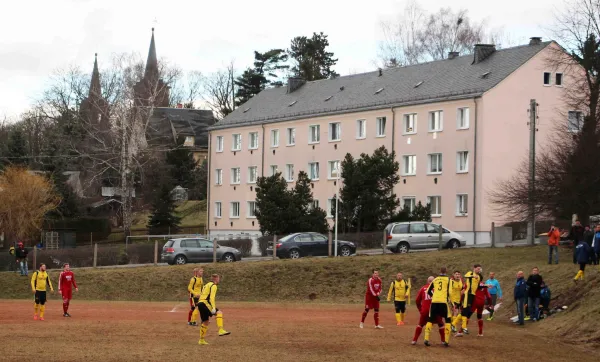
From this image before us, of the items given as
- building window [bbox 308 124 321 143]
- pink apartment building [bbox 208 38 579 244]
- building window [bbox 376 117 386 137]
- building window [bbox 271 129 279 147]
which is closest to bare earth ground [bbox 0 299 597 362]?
pink apartment building [bbox 208 38 579 244]

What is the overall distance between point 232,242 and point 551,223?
1723cm

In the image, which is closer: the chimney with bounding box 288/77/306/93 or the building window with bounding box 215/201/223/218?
the chimney with bounding box 288/77/306/93

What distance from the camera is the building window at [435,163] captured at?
68000mm

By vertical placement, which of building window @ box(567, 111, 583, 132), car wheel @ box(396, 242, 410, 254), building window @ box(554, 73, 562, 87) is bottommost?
car wheel @ box(396, 242, 410, 254)

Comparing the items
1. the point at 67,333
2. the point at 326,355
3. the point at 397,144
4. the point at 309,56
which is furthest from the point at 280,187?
the point at 309,56

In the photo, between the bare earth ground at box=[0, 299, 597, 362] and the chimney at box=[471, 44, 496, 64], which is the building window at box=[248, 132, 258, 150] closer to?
the chimney at box=[471, 44, 496, 64]

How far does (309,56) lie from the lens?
369 ft

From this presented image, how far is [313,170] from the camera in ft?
258

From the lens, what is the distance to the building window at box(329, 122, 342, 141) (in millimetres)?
76188

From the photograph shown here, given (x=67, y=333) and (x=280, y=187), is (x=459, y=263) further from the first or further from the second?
(x=67, y=333)

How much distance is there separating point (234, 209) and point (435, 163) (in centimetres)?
2287

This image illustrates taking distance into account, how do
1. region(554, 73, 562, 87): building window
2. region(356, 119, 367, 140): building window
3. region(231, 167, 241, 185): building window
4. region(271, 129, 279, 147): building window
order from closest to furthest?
1. region(554, 73, 562, 87): building window
2. region(356, 119, 367, 140): building window
3. region(271, 129, 279, 147): building window
4. region(231, 167, 241, 185): building window

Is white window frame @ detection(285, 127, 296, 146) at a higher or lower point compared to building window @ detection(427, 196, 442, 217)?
higher

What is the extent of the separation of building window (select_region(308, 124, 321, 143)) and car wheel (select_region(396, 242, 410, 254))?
24.1 metres
